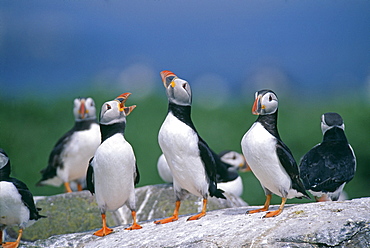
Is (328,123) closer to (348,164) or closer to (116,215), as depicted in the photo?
(348,164)

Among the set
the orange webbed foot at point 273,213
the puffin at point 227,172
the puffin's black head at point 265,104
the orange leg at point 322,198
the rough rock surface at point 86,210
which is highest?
the puffin's black head at point 265,104

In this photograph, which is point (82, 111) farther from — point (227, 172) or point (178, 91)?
point (178, 91)

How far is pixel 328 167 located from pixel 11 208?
2.95 m

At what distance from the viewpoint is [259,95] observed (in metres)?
4.90

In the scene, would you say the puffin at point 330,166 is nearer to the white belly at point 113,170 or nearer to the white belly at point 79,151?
the white belly at point 113,170

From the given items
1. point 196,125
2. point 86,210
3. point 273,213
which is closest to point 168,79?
point 273,213

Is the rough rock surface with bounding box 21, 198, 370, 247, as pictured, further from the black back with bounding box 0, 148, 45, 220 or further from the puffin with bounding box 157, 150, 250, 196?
the puffin with bounding box 157, 150, 250, 196

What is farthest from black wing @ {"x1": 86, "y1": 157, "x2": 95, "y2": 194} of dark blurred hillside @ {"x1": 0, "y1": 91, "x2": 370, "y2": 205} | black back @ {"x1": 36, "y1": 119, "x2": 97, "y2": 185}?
dark blurred hillside @ {"x1": 0, "y1": 91, "x2": 370, "y2": 205}

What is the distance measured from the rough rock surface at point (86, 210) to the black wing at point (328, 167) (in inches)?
73.3

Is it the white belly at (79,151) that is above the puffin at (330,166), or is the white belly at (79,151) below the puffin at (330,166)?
below

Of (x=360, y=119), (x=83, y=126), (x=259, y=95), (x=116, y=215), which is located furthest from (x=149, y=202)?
(x=360, y=119)

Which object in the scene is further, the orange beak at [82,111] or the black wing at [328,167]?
the orange beak at [82,111]

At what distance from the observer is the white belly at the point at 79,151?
806cm

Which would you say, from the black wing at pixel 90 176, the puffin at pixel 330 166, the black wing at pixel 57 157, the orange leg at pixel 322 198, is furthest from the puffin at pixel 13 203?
the black wing at pixel 57 157
